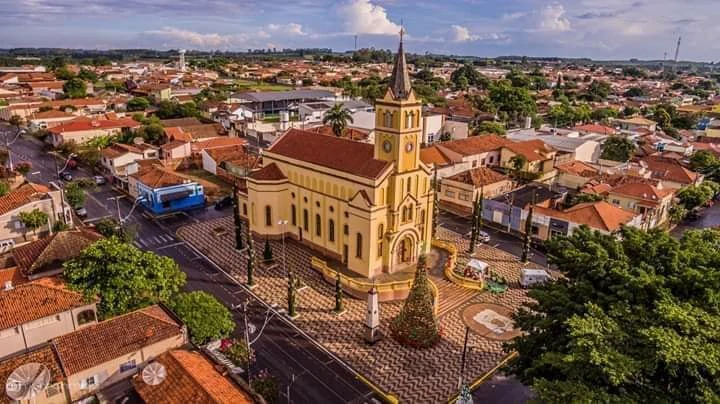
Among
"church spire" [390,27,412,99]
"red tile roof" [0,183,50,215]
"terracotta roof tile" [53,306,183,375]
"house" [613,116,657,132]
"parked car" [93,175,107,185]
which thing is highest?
"church spire" [390,27,412,99]

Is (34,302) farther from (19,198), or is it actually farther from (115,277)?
(19,198)

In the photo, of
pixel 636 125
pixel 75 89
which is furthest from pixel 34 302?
pixel 75 89

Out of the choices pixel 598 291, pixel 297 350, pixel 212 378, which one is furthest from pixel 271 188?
pixel 598 291

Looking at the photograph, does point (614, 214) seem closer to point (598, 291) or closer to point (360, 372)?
point (598, 291)

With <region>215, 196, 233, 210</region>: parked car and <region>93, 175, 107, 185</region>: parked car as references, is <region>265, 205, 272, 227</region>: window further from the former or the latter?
<region>93, 175, 107, 185</region>: parked car

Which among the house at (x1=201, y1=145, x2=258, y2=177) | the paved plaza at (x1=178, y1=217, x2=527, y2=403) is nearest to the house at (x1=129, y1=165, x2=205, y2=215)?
the paved plaza at (x1=178, y1=217, x2=527, y2=403)

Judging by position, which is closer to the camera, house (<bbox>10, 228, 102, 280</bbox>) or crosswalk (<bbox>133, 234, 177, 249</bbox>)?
house (<bbox>10, 228, 102, 280</bbox>)

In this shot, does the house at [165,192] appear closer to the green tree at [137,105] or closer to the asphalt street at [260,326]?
the asphalt street at [260,326]
